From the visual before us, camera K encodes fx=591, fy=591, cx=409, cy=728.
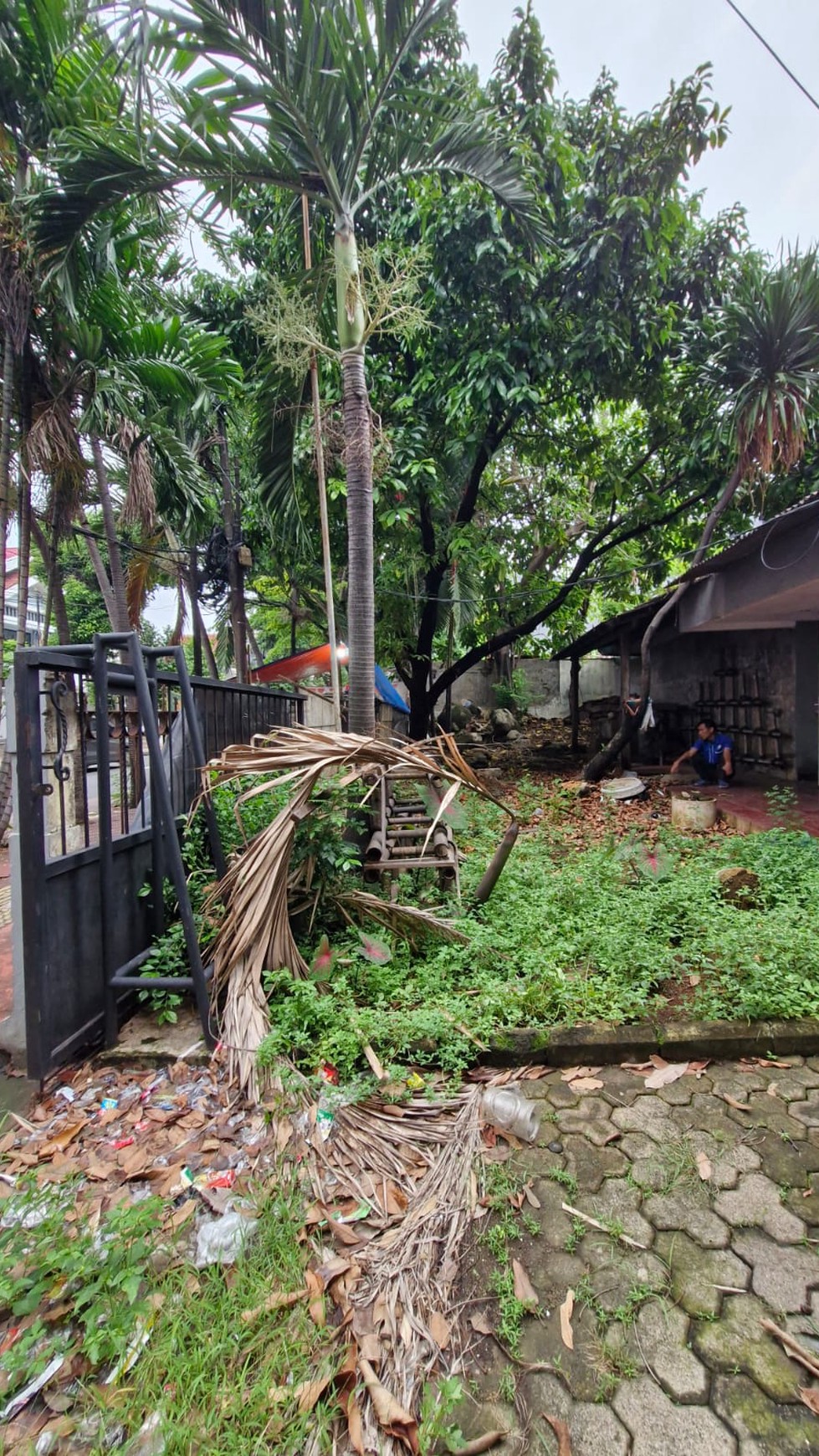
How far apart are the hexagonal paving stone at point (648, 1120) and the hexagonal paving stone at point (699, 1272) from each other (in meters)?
0.38

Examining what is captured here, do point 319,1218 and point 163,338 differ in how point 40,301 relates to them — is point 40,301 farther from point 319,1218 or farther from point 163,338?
point 319,1218

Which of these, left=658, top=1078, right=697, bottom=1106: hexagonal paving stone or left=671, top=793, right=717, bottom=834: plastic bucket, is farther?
left=671, top=793, right=717, bottom=834: plastic bucket

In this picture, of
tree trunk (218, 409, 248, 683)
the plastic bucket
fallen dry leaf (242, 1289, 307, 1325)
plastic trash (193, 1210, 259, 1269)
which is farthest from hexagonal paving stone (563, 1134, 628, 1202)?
tree trunk (218, 409, 248, 683)

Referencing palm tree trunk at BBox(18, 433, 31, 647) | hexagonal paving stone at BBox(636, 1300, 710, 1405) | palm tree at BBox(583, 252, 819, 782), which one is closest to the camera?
hexagonal paving stone at BBox(636, 1300, 710, 1405)

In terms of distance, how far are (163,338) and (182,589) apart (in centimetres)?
672

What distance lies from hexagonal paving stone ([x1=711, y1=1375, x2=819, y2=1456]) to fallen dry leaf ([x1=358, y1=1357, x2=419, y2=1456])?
63cm

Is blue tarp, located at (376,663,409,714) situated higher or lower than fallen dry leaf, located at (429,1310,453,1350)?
higher

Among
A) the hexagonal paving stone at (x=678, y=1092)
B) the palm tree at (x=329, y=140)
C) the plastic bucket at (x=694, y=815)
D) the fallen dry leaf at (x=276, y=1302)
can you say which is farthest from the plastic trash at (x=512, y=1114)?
the plastic bucket at (x=694, y=815)

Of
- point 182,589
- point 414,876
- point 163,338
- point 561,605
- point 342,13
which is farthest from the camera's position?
point 182,589

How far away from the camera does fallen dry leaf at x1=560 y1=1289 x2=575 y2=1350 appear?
4.42ft

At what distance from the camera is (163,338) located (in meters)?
5.50

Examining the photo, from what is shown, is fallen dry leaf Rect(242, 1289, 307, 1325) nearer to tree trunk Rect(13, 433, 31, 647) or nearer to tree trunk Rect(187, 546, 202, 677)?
tree trunk Rect(13, 433, 31, 647)

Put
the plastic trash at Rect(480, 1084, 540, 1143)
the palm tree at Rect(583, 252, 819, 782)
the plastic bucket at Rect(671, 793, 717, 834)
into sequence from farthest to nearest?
the plastic bucket at Rect(671, 793, 717, 834)
the palm tree at Rect(583, 252, 819, 782)
the plastic trash at Rect(480, 1084, 540, 1143)

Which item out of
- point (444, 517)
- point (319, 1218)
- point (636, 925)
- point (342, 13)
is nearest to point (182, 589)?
point (444, 517)
